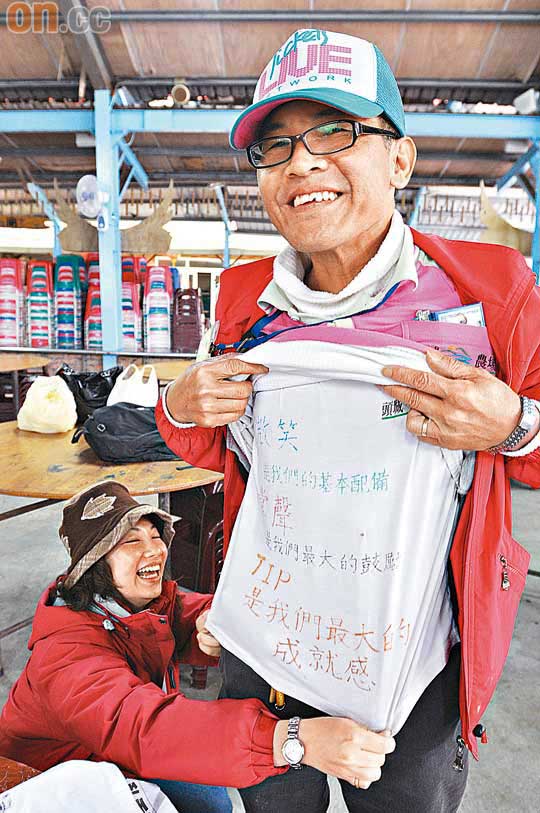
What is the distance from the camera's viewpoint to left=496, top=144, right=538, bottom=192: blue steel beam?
6098mm

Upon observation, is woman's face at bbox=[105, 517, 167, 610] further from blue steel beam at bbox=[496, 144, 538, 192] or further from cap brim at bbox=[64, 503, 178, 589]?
blue steel beam at bbox=[496, 144, 538, 192]

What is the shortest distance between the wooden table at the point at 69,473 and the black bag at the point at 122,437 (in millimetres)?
40

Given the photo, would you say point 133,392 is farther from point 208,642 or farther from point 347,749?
point 347,749

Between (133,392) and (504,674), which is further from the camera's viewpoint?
(133,392)

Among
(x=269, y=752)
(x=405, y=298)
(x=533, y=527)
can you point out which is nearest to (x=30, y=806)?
(x=269, y=752)

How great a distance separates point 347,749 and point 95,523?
3.14 feet

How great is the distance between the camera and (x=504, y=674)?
267 cm

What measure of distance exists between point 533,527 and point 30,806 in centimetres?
434

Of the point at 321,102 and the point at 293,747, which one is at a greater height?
the point at 321,102

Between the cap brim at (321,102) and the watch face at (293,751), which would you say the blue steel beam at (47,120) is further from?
the watch face at (293,751)

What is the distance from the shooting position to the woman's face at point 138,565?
1.66m

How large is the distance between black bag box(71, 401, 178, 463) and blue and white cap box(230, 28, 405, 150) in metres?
1.63

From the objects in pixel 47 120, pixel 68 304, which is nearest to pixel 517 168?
pixel 47 120

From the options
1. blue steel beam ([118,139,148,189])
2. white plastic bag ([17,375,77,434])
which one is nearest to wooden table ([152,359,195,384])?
white plastic bag ([17,375,77,434])
